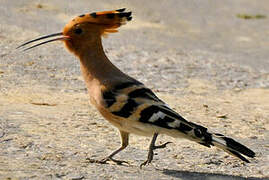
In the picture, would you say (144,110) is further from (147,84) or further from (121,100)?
(147,84)

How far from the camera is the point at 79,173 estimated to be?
15.4 feet

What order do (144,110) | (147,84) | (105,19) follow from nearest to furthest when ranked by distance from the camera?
(144,110), (105,19), (147,84)

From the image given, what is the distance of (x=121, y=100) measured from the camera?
15.8 ft

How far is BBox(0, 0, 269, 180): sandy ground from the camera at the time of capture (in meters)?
5.16

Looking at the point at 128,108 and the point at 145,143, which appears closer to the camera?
the point at 128,108

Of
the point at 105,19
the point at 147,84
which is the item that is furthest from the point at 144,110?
the point at 147,84

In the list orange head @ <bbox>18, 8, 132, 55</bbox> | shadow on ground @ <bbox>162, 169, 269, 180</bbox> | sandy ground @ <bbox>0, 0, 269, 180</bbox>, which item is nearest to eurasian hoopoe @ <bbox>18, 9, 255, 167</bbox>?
orange head @ <bbox>18, 8, 132, 55</bbox>

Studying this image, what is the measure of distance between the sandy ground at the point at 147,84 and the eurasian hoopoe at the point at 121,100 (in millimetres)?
300

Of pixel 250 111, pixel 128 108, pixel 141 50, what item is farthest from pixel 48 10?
pixel 128 108

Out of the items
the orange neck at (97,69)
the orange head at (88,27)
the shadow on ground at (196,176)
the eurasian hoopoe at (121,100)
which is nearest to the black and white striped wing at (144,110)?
the eurasian hoopoe at (121,100)

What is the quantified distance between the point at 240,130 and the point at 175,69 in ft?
8.77

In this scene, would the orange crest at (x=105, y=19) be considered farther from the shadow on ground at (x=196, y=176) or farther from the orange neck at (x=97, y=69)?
the shadow on ground at (x=196, y=176)

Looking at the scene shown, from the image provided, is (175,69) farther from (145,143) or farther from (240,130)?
(145,143)

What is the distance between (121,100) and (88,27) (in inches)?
28.1
